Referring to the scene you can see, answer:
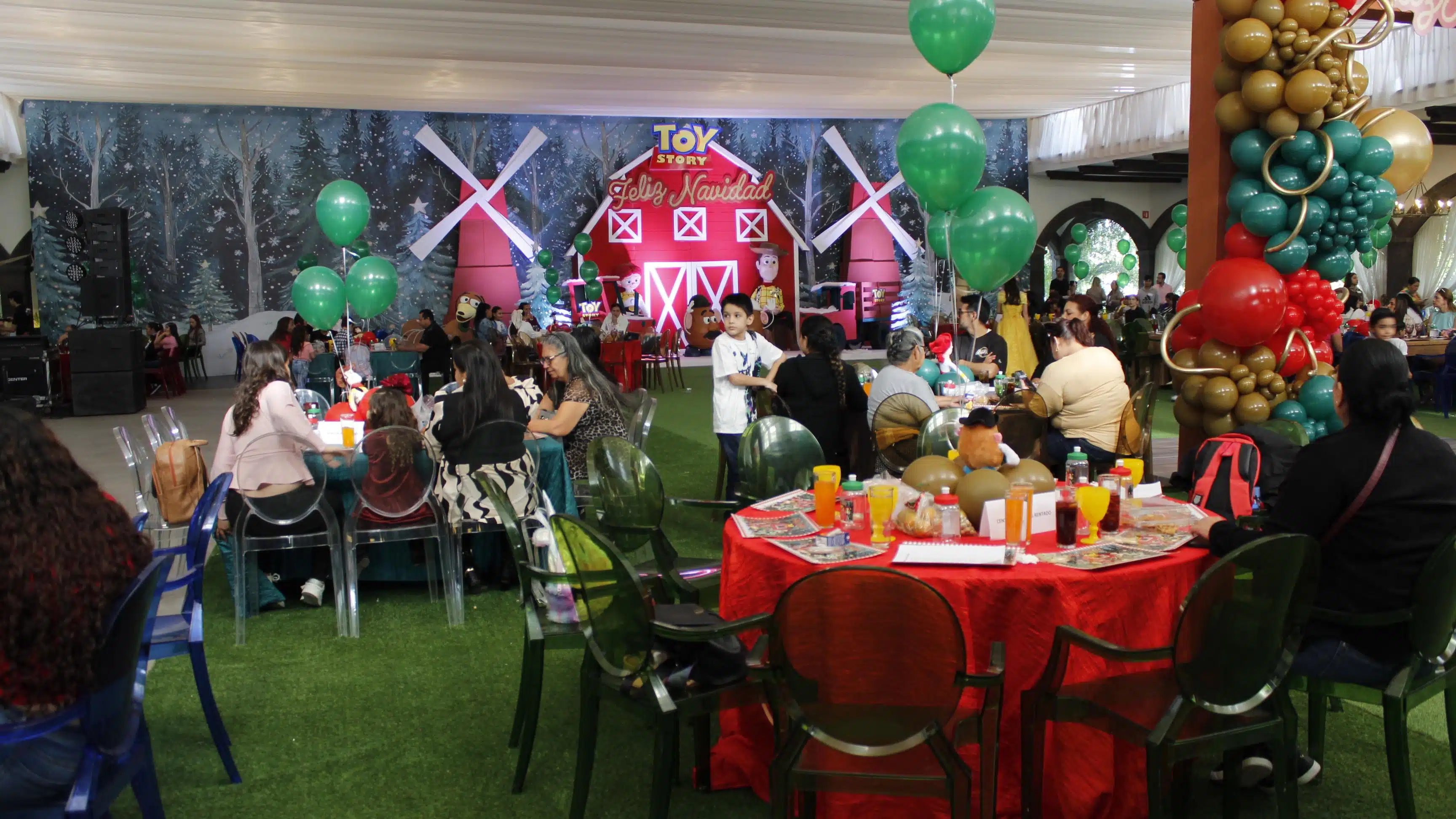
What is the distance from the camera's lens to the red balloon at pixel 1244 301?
493cm

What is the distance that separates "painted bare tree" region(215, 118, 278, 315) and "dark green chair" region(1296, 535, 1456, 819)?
16462mm

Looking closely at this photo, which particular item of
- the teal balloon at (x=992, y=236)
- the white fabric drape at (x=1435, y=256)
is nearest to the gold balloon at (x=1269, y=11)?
the teal balloon at (x=992, y=236)

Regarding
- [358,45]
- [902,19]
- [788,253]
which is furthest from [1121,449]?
[788,253]

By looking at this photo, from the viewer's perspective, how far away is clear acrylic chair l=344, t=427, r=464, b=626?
14.5 ft

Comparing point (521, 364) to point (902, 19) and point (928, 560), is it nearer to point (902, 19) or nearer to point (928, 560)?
point (902, 19)

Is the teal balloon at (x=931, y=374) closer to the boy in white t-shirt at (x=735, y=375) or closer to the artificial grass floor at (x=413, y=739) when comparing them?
the boy in white t-shirt at (x=735, y=375)

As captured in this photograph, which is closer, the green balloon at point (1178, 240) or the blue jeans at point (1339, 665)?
the blue jeans at point (1339, 665)

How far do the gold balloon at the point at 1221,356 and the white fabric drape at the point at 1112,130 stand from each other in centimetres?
948

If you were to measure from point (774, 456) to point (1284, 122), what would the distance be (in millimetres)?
2900

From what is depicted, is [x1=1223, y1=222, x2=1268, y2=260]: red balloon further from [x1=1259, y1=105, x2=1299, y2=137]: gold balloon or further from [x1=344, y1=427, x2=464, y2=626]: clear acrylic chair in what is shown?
[x1=344, y1=427, x2=464, y2=626]: clear acrylic chair

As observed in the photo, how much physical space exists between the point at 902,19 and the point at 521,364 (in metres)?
4.95

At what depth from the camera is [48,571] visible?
2119 millimetres

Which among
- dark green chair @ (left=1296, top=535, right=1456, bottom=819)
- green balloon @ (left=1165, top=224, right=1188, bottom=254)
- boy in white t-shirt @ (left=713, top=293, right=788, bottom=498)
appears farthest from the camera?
green balloon @ (left=1165, top=224, right=1188, bottom=254)

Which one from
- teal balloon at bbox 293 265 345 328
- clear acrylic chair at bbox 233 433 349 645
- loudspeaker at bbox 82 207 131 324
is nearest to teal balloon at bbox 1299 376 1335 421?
clear acrylic chair at bbox 233 433 349 645
